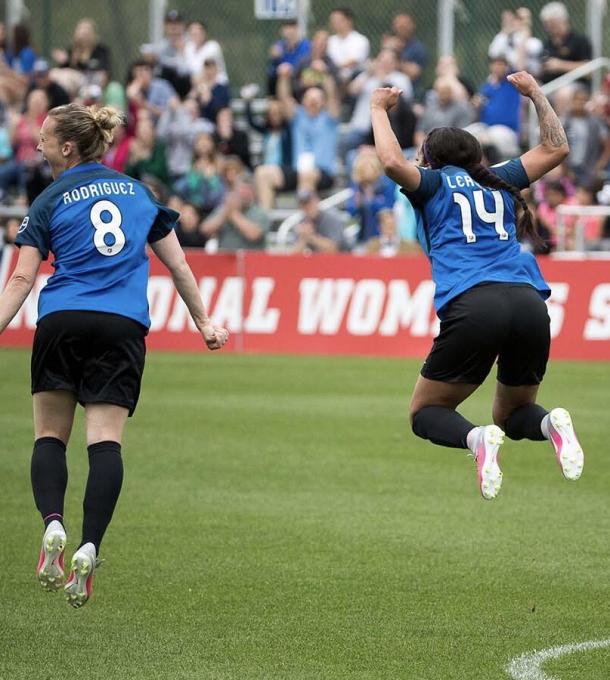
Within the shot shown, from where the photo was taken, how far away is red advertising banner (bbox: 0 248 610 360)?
1734 cm

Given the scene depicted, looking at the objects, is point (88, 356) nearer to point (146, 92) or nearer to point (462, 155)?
point (462, 155)

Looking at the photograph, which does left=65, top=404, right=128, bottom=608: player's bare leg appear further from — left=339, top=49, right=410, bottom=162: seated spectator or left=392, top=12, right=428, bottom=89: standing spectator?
left=392, top=12, right=428, bottom=89: standing spectator

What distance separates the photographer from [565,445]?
263 inches

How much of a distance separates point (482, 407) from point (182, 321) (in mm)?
5593

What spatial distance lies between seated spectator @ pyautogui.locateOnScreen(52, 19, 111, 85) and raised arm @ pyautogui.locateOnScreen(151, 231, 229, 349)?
17.3 metres

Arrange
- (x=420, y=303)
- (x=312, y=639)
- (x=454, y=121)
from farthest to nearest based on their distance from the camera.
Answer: (x=454, y=121) → (x=420, y=303) → (x=312, y=639)

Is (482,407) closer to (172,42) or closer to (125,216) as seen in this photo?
(125,216)

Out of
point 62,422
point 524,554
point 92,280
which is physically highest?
point 92,280

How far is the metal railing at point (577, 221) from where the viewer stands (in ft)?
63.6

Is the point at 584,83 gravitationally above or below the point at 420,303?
above

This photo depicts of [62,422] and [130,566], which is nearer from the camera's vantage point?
[62,422]

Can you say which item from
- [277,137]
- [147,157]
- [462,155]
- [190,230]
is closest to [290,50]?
[277,137]

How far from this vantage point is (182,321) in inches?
725

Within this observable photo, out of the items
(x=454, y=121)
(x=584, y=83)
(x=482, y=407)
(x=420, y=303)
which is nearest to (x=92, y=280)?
(x=482, y=407)
